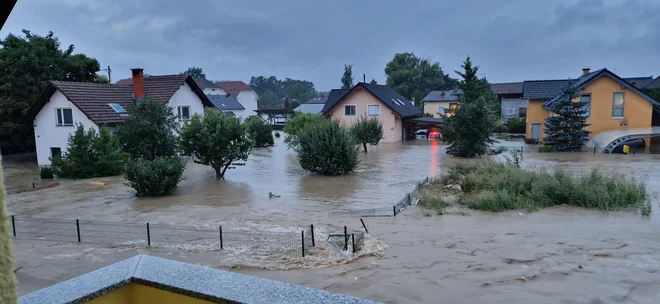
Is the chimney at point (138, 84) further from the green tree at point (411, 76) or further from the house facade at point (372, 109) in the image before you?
the green tree at point (411, 76)

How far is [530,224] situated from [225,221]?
8843 millimetres

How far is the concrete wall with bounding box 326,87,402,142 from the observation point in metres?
44.2

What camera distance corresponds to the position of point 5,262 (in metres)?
1.58

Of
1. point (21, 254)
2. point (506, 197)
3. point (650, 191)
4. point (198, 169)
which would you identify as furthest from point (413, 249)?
point (198, 169)

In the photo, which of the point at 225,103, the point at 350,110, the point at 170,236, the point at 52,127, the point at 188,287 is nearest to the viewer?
the point at 188,287

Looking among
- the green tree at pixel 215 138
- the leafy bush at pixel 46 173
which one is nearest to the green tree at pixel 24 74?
the leafy bush at pixel 46 173

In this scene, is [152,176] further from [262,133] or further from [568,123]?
[568,123]

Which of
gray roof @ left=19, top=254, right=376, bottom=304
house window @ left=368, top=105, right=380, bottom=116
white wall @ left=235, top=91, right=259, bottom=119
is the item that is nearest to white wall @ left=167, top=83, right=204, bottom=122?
house window @ left=368, top=105, right=380, bottom=116

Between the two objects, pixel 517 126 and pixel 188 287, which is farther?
pixel 517 126

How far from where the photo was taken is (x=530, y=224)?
1262 centimetres

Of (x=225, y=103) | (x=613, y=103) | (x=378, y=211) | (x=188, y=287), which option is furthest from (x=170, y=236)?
(x=225, y=103)

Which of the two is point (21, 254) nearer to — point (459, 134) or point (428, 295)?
point (428, 295)

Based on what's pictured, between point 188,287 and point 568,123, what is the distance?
3513 centimetres

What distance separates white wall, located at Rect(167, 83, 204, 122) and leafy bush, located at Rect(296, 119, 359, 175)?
40.9 feet
